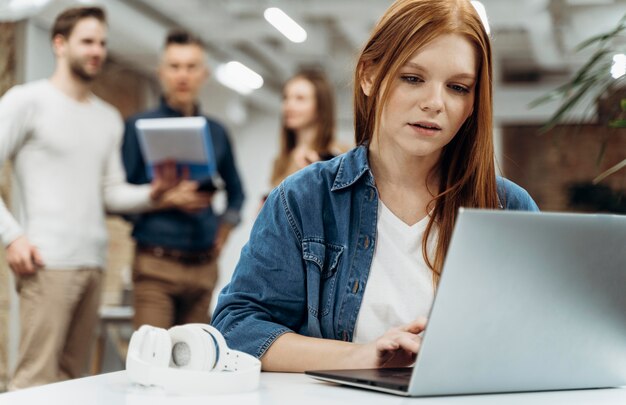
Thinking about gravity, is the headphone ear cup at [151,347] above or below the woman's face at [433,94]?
below

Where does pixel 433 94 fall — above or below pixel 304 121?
below

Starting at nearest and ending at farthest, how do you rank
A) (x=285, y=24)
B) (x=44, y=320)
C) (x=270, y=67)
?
(x=44, y=320) → (x=285, y=24) → (x=270, y=67)

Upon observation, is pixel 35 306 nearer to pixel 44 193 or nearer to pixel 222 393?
pixel 44 193

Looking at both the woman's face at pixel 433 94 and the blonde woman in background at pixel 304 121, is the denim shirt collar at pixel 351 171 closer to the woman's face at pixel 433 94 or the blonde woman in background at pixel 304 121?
the woman's face at pixel 433 94

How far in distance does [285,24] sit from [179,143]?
374 centimetres

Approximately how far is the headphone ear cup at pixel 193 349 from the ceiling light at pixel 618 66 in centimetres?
135

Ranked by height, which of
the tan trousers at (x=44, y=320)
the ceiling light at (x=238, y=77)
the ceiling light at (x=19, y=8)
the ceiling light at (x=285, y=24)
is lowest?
the tan trousers at (x=44, y=320)

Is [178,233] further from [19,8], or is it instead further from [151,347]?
[19,8]

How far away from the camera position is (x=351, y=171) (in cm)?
143

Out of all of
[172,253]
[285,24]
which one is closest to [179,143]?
[172,253]

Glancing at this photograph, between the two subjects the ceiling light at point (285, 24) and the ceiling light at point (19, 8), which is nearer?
the ceiling light at point (19, 8)

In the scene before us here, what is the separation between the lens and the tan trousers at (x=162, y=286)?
3.47 metres

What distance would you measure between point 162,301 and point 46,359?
22.1 inches

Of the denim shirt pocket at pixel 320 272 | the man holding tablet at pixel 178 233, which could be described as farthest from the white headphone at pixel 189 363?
the man holding tablet at pixel 178 233
